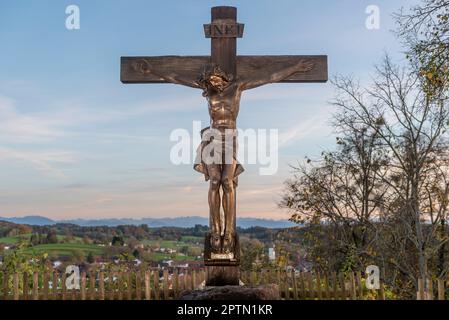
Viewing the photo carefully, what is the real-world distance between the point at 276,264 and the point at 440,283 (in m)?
5.83

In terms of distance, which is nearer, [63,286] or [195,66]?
[195,66]

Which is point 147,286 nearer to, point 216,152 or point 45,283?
point 45,283

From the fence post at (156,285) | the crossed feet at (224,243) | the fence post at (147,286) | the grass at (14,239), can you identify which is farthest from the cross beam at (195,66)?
the grass at (14,239)

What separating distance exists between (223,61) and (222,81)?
57 centimetres

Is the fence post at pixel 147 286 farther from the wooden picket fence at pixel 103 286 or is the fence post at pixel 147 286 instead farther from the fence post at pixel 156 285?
the fence post at pixel 156 285

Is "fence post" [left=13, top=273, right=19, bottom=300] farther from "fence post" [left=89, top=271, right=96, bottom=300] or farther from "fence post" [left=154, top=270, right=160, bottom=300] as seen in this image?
"fence post" [left=154, top=270, right=160, bottom=300]

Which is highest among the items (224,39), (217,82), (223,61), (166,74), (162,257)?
(224,39)

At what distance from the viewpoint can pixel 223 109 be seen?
596cm

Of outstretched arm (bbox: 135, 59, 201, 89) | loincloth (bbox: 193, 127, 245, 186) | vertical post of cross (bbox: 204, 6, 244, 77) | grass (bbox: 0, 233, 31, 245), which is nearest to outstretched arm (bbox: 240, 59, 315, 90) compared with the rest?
vertical post of cross (bbox: 204, 6, 244, 77)

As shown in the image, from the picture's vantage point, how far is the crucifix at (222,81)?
5.75 m

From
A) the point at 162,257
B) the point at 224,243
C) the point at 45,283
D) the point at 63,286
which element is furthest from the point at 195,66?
the point at 162,257

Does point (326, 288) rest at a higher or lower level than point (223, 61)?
lower

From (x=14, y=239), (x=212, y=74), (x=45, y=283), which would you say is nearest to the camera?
(x=212, y=74)

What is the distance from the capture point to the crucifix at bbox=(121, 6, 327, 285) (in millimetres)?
5754
